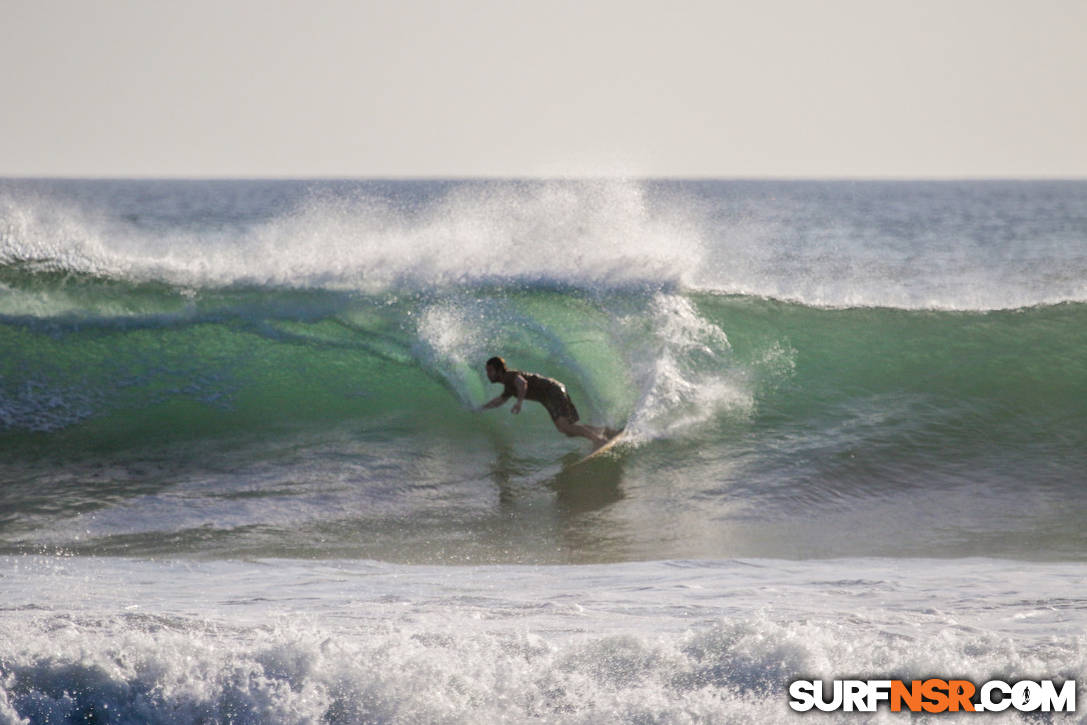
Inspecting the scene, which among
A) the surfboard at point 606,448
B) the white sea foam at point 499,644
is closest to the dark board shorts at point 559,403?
the surfboard at point 606,448

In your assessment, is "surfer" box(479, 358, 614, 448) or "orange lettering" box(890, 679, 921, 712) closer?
"orange lettering" box(890, 679, 921, 712)

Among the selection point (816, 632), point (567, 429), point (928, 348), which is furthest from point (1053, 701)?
point (928, 348)

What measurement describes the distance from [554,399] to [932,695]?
4.53 metres

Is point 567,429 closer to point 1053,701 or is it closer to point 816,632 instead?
point 816,632

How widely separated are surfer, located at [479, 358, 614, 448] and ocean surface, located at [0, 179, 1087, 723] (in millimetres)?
275

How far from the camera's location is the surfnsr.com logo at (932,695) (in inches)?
151

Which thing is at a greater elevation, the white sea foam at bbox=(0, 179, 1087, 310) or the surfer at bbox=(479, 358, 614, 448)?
the white sea foam at bbox=(0, 179, 1087, 310)

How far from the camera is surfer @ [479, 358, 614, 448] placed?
8.01 m

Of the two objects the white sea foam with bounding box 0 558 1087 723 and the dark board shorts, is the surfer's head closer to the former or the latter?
the dark board shorts

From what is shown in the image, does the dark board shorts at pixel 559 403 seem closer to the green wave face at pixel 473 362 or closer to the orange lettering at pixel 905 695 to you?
the green wave face at pixel 473 362

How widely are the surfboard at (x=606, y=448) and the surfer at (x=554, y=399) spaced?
0.05 meters

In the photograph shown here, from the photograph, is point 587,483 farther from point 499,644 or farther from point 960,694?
point 960,694

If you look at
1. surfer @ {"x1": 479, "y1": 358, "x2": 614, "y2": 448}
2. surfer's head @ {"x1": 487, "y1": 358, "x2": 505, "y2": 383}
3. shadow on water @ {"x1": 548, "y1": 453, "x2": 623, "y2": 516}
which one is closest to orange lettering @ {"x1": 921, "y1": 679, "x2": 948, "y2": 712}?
shadow on water @ {"x1": 548, "y1": 453, "x2": 623, "y2": 516}

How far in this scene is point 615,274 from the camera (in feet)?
32.1
